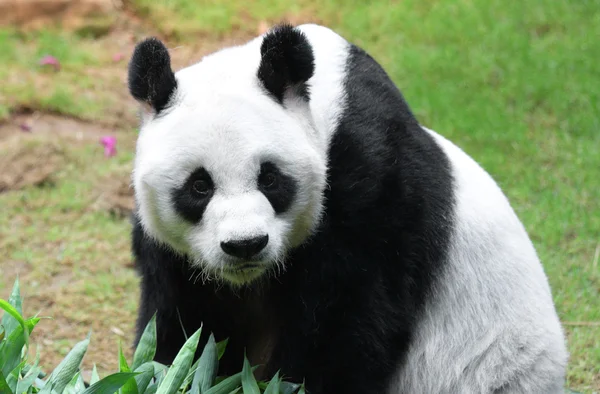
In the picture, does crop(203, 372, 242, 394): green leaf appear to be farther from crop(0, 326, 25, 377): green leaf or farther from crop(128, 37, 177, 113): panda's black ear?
crop(128, 37, 177, 113): panda's black ear

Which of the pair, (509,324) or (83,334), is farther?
(83,334)

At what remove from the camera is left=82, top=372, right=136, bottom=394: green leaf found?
3047 millimetres

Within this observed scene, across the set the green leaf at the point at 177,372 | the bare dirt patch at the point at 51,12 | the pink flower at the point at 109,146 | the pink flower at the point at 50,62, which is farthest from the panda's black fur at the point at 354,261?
the bare dirt patch at the point at 51,12

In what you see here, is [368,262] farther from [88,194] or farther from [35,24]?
[35,24]

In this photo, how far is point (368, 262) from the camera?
3.46 meters

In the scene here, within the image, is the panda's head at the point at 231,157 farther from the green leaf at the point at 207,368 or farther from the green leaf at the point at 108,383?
the green leaf at the point at 108,383

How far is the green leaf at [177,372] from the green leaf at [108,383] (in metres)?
0.16

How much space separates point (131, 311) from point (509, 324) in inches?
109

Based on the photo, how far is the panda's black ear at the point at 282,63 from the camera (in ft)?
10.7

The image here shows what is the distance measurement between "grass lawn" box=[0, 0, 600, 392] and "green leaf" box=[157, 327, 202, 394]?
1838mm

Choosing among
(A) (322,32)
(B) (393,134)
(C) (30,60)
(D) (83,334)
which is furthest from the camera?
(C) (30,60)

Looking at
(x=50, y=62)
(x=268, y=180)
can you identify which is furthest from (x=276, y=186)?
(x=50, y=62)

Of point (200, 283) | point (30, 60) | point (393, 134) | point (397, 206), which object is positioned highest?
point (393, 134)

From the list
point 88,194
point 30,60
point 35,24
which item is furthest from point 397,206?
point 35,24
